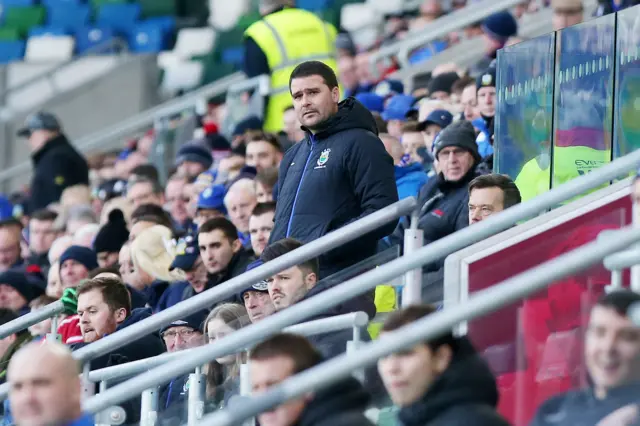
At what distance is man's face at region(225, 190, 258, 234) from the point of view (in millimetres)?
9469

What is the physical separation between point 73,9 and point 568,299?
17.3m

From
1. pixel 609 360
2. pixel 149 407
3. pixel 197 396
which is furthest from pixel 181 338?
pixel 609 360

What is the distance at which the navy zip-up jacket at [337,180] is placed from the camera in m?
7.09

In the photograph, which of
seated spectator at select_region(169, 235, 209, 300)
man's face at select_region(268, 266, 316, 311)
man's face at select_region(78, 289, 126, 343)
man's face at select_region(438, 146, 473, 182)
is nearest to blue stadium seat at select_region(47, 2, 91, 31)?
seated spectator at select_region(169, 235, 209, 300)

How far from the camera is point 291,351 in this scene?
4.89 metres

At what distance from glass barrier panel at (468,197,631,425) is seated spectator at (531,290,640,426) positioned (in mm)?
142

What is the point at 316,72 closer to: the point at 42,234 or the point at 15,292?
the point at 15,292

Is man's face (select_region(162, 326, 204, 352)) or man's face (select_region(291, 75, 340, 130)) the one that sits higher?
man's face (select_region(291, 75, 340, 130))

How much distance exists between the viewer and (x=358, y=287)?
17.5 ft

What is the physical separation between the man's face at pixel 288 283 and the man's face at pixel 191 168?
19.8ft

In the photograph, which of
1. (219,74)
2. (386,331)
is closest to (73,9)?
(219,74)

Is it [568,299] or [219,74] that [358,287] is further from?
[219,74]

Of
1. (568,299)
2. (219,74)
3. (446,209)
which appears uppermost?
(219,74)

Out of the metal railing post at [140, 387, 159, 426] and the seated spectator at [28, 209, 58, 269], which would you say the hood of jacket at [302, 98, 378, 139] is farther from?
the seated spectator at [28, 209, 58, 269]
